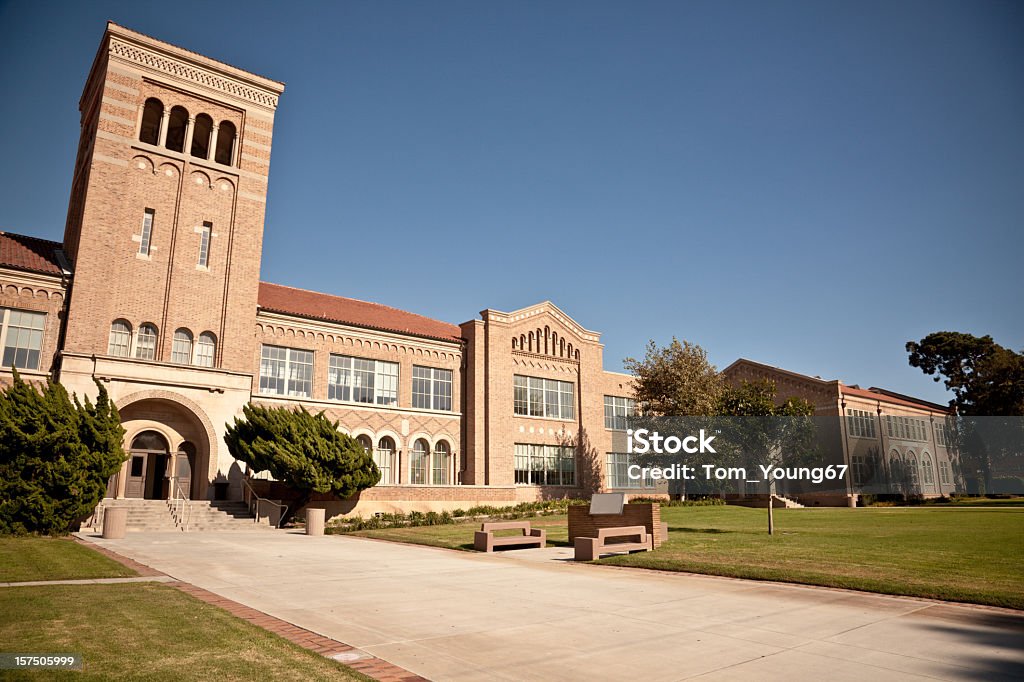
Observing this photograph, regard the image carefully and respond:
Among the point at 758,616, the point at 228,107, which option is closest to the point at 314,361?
the point at 228,107

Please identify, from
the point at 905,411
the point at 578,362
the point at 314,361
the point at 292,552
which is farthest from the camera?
the point at 905,411

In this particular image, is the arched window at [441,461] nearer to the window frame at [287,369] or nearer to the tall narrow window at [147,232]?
the window frame at [287,369]

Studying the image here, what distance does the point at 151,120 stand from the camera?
33.4 metres

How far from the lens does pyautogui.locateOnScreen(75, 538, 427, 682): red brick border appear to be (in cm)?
586

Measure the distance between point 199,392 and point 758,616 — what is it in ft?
90.4

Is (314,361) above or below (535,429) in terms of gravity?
above

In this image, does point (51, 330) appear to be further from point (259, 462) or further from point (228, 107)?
point (228, 107)

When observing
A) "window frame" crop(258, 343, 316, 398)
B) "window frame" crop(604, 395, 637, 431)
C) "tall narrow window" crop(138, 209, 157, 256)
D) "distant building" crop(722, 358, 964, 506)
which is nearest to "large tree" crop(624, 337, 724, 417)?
"window frame" crop(604, 395, 637, 431)

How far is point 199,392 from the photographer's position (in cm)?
3005

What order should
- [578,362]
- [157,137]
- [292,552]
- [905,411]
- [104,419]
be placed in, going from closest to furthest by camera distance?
1. [292,552]
2. [104,419]
3. [157,137]
4. [578,362]
5. [905,411]

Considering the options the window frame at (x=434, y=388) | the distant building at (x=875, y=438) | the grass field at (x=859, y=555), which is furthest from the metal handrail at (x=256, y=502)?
the distant building at (x=875, y=438)

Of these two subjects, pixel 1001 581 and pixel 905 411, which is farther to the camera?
pixel 905 411

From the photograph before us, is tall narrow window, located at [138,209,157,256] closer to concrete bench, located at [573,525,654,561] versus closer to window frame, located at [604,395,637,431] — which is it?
concrete bench, located at [573,525,654,561]

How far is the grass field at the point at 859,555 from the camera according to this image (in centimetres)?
1057
